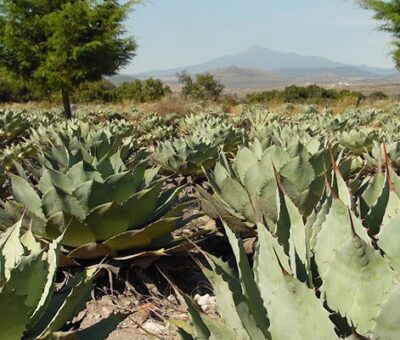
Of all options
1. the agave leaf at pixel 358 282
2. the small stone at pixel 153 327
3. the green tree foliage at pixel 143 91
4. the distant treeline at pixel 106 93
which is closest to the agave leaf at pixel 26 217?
the small stone at pixel 153 327

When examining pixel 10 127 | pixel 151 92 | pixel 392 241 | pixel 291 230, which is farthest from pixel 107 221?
pixel 151 92

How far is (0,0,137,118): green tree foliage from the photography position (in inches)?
616

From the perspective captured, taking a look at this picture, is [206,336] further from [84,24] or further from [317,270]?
[84,24]

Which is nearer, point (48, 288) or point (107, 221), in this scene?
point (48, 288)

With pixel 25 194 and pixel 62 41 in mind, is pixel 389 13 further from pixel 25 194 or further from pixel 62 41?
pixel 25 194

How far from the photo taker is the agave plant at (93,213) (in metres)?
2.41

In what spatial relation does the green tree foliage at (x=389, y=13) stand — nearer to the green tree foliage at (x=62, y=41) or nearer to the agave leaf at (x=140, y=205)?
the green tree foliage at (x=62, y=41)

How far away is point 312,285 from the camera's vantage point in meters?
1.26

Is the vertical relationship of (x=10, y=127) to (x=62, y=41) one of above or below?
below

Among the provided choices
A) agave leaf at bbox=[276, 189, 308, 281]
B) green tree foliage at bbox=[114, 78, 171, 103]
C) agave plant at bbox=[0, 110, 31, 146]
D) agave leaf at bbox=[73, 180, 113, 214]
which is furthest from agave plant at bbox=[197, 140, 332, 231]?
green tree foliage at bbox=[114, 78, 171, 103]

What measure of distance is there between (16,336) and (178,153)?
2999 mm

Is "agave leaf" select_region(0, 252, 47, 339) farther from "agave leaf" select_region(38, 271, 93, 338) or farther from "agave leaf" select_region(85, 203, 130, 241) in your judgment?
"agave leaf" select_region(85, 203, 130, 241)

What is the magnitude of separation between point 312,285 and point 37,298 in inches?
30.9

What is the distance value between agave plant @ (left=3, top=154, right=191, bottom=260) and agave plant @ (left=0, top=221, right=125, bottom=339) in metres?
0.68
